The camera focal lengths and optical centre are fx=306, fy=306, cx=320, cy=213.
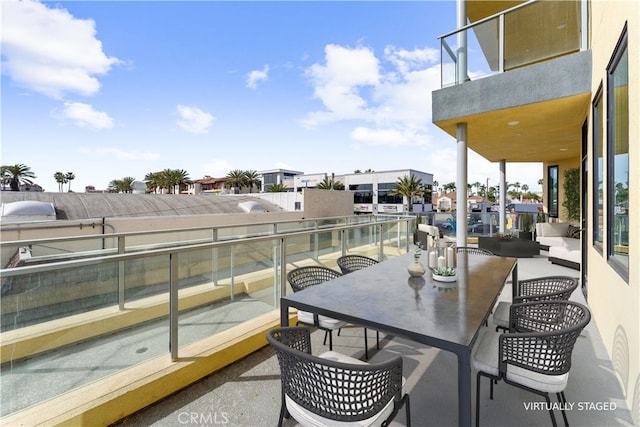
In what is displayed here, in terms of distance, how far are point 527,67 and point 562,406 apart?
4.70 m

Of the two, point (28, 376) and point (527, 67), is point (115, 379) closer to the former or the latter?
point (28, 376)

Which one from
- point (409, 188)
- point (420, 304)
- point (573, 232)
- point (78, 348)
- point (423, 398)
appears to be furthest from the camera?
point (409, 188)

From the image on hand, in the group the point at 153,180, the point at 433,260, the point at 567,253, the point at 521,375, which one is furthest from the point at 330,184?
the point at 521,375

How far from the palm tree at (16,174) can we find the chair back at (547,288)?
41278 millimetres

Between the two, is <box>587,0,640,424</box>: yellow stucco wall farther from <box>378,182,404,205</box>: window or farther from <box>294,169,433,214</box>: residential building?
<box>378,182,404,205</box>: window

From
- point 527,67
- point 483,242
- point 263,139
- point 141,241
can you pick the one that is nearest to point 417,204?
point 263,139

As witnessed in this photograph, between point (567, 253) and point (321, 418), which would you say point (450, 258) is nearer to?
point (321, 418)

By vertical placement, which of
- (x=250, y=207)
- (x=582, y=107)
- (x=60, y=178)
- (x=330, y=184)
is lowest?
(x=250, y=207)

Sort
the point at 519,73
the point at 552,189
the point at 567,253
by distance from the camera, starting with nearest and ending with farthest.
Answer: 1. the point at 519,73
2. the point at 567,253
3. the point at 552,189

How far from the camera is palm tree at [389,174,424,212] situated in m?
33.7

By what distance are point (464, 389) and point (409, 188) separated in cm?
3374

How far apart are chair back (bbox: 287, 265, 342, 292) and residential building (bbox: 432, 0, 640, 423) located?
7.21 feet

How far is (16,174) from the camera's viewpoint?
97.9ft

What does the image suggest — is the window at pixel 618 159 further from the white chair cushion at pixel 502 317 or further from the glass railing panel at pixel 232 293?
the glass railing panel at pixel 232 293
